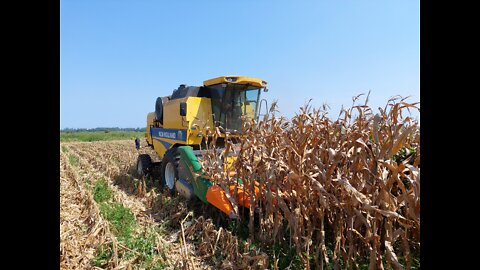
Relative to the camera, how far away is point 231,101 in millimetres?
5910

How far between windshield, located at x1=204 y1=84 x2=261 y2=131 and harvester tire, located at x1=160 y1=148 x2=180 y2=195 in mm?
1147

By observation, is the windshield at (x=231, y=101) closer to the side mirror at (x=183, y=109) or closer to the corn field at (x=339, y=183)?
the side mirror at (x=183, y=109)

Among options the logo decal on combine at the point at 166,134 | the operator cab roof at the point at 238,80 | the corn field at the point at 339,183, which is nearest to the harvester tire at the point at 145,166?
the logo decal on combine at the point at 166,134

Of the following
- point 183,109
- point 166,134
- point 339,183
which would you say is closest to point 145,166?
point 166,134

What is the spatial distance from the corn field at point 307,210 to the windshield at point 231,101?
6.23 ft

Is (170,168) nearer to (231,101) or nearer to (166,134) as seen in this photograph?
(166,134)

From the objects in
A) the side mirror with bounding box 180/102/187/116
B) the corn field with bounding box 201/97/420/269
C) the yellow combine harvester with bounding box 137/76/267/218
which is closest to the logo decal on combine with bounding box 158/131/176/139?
the yellow combine harvester with bounding box 137/76/267/218

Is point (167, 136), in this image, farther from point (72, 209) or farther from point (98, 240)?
point (98, 240)

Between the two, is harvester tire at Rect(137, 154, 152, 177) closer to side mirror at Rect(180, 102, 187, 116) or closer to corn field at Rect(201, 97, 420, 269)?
side mirror at Rect(180, 102, 187, 116)
